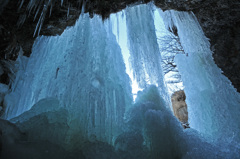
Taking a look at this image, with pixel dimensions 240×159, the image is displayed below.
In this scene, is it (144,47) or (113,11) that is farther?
(113,11)

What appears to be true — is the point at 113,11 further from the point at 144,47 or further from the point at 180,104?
the point at 180,104

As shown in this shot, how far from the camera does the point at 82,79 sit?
3303mm

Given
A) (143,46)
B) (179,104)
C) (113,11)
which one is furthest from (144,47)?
(179,104)

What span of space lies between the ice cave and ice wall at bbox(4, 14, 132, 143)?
0.02 metres

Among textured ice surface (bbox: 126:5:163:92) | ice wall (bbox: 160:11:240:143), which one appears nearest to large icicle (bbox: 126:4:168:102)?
textured ice surface (bbox: 126:5:163:92)

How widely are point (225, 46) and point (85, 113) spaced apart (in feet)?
12.4

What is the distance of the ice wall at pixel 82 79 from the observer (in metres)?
2.80

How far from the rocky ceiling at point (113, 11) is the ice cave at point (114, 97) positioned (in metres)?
0.17

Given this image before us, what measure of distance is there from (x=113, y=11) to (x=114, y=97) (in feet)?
8.39

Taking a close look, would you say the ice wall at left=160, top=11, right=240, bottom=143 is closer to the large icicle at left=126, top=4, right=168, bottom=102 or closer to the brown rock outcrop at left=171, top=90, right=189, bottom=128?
the large icicle at left=126, top=4, right=168, bottom=102

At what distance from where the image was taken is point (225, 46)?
4.17 meters

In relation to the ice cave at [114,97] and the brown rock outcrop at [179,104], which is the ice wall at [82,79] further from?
the brown rock outcrop at [179,104]

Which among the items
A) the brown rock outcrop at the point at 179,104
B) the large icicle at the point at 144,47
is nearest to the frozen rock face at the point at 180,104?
the brown rock outcrop at the point at 179,104

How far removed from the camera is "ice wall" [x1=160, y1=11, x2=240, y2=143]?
329 cm
